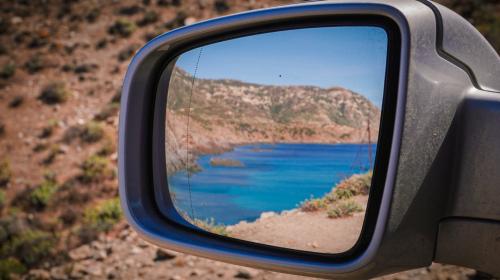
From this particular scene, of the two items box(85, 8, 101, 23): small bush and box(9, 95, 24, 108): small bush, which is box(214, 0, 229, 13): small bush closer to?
box(85, 8, 101, 23): small bush

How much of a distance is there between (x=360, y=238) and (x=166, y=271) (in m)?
3.85

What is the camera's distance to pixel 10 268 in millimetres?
5887

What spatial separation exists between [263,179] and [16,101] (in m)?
14.9

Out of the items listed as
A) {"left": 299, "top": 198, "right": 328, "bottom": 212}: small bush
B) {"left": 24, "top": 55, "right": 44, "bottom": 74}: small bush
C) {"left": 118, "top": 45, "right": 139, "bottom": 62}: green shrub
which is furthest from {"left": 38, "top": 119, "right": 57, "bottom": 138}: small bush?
{"left": 299, "top": 198, "right": 328, "bottom": 212}: small bush

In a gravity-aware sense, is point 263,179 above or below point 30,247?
above

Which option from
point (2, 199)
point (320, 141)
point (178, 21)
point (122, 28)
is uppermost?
point (178, 21)

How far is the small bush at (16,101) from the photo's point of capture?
13978 millimetres

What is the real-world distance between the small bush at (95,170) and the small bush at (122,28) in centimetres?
976

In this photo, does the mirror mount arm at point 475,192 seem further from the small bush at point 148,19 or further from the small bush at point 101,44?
the small bush at point 148,19

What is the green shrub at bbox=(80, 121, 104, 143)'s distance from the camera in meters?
11.7

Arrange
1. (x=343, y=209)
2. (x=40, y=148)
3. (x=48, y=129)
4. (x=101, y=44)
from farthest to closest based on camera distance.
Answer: (x=101, y=44) → (x=48, y=129) → (x=40, y=148) → (x=343, y=209)

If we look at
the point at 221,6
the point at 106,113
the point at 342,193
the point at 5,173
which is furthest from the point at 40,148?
the point at 342,193

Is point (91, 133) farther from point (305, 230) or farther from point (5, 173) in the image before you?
point (305, 230)

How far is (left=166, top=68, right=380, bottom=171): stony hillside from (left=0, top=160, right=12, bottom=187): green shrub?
10321mm
